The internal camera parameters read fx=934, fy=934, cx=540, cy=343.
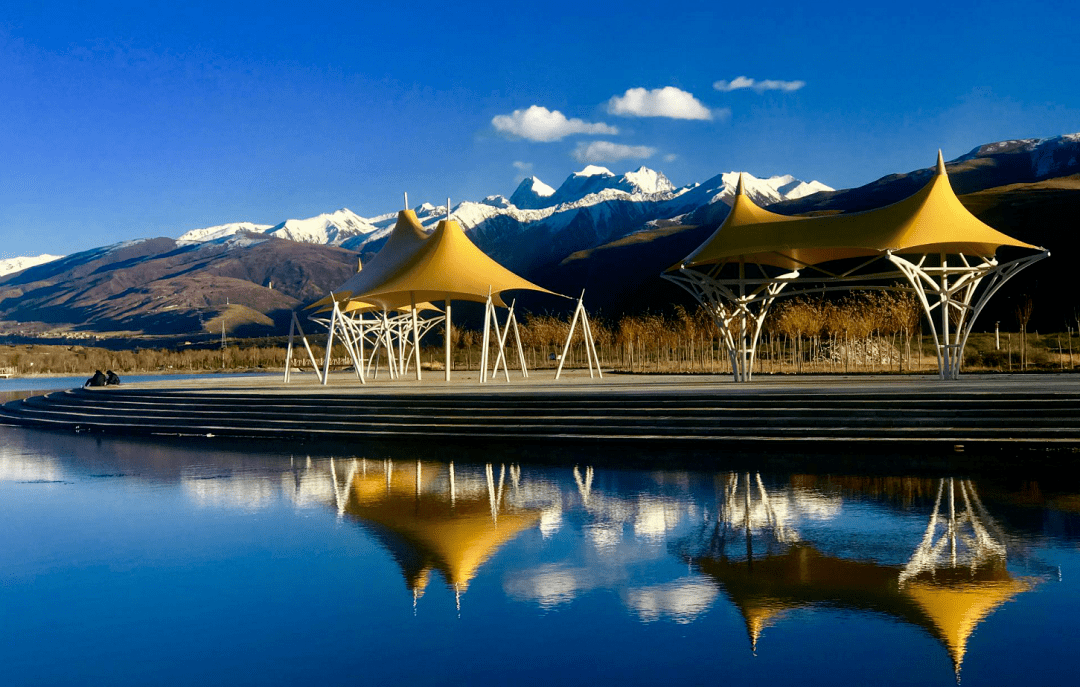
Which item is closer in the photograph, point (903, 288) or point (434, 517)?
point (434, 517)

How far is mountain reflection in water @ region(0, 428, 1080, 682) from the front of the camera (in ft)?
20.9

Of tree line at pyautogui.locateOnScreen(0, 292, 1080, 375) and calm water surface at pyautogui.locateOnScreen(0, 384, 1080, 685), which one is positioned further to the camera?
tree line at pyautogui.locateOnScreen(0, 292, 1080, 375)

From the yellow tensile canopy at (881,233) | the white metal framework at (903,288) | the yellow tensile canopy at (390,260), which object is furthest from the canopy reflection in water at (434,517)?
the yellow tensile canopy at (390,260)

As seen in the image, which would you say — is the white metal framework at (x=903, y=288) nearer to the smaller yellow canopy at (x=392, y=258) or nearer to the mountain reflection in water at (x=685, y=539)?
the smaller yellow canopy at (x=392, y=258)

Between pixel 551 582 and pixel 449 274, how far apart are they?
22455 millimetres

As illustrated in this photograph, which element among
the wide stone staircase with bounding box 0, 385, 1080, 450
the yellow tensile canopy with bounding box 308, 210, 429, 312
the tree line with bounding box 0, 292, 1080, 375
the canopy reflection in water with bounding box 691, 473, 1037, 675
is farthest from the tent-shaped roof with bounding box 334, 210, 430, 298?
the canopy reflection in water with bounding box 691, 473, 1037, 675

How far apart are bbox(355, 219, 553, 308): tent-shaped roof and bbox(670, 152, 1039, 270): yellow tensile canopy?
20.8 ft

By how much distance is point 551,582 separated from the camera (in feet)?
23.5

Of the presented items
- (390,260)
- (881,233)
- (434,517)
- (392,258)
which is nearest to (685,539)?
(434,517)

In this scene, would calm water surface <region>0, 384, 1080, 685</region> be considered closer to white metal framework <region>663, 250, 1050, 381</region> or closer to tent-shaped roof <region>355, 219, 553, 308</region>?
white metal framework <region>663, 250, 1050, 381</region>

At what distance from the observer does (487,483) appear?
12555 millimetres

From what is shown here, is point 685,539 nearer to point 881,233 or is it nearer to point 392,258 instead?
point 881,233

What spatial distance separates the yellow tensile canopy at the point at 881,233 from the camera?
22.6 meters

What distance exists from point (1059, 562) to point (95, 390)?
90.1 feet
